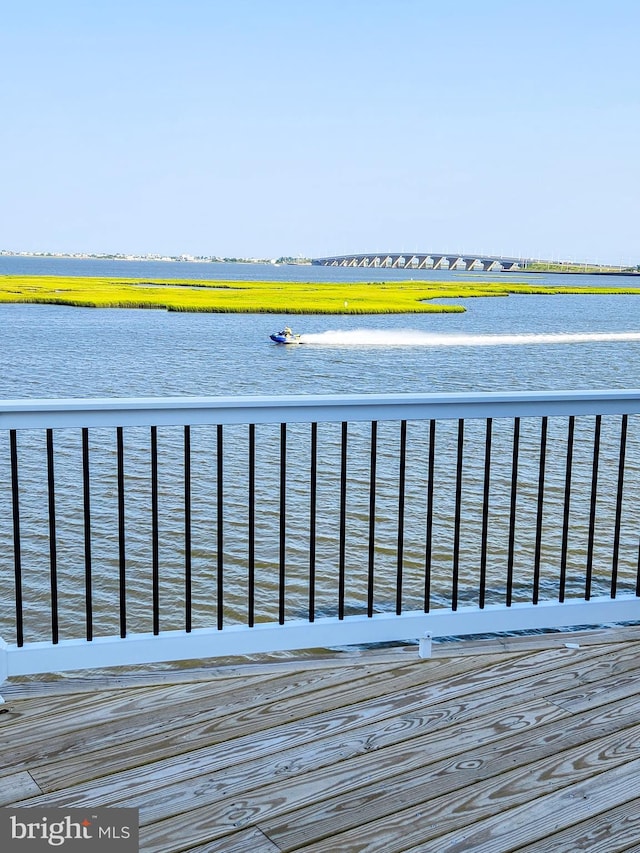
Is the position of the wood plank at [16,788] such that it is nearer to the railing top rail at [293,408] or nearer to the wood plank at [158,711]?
the wood plank at [158,711]

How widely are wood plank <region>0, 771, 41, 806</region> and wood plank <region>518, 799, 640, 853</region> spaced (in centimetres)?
105

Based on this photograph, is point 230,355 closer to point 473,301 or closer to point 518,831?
point 518,831

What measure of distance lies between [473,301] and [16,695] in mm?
59277

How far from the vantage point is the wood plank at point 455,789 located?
6.46ft

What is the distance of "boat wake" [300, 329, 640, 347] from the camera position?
3161 cm

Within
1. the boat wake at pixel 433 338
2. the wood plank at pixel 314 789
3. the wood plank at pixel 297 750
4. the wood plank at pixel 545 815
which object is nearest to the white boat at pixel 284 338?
the boat wake at pixel 433 338

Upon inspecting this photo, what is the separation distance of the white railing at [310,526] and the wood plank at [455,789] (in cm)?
62

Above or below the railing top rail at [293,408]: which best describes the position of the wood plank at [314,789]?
below

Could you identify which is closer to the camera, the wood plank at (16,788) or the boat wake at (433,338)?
the wood plank at (16,788)

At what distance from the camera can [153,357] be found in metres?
25.8

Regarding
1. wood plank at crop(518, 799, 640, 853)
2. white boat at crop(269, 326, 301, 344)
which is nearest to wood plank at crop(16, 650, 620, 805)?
wood plank at crop(518, 799, 640, 853)

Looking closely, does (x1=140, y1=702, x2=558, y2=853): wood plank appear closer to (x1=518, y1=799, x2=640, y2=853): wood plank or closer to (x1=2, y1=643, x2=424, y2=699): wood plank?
(x1=518, y1=799, x2=640, y2=853): wood plank

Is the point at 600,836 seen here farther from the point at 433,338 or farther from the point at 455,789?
the point at 433,338

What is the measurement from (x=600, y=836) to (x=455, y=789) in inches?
12.9
